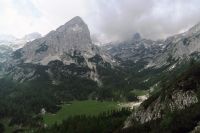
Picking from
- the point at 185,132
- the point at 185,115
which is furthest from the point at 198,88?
the point at 185,132

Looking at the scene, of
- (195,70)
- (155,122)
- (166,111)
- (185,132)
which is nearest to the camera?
(185,132)

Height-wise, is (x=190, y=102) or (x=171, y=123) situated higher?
(x=190, y=102)

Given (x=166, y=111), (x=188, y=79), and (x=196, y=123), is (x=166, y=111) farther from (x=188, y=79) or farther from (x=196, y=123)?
(x=196, y=123)

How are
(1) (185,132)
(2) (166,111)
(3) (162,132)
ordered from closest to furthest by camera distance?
(1) (185,132)
(3) (162,132)
(2) (166,111)

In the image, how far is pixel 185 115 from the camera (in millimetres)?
115875

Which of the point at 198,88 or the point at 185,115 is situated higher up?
the point at 198,88

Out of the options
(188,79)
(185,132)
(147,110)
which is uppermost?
(188,79)

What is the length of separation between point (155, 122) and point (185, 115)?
30.4 metres

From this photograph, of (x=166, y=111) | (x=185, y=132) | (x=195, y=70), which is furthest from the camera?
(x=195, y=70)

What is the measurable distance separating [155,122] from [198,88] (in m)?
22.9

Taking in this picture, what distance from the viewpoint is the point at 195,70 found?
166500 millimetres

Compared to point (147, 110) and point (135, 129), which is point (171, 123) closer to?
point (135, 129)

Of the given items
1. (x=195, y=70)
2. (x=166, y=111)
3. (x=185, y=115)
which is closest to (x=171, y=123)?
(x=185, y=115)

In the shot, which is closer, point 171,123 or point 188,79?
point 171,123
